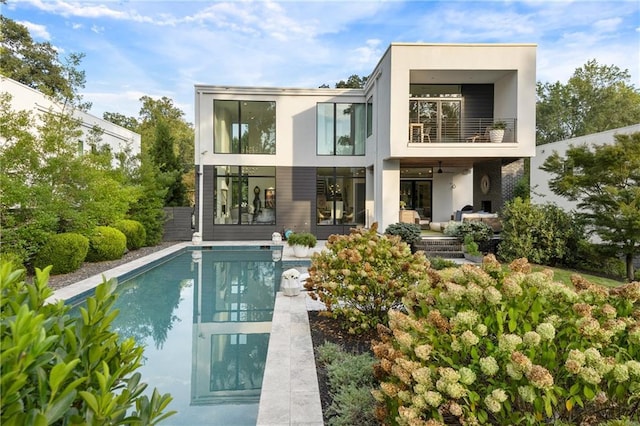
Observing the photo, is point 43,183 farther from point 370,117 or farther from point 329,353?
point 370,117

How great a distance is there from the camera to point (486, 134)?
1275cm

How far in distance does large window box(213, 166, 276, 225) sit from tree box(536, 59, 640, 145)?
24931 mm

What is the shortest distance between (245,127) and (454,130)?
8.66 m

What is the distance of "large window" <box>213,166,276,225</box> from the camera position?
16.9 m

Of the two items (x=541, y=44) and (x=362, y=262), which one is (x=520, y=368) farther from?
(x=541, y=44)

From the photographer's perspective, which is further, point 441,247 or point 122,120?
point 122,120

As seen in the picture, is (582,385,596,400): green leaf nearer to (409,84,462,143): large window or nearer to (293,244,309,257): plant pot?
(293,244,309,257): plant pot

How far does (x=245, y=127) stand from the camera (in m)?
17.0

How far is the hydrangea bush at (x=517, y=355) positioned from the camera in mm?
1866

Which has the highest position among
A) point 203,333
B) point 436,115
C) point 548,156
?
point 436,115

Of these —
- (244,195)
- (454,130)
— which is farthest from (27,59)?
(454,130)

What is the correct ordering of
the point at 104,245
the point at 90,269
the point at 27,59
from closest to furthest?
1. the point at 90,269
2. the point at 104,245
3. the point at 27,59

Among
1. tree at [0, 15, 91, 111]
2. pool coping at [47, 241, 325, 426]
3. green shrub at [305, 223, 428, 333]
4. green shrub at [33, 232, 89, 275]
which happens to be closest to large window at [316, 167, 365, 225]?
green shrub at [33, 232, 89, 275]

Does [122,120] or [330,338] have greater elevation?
[122,120]
